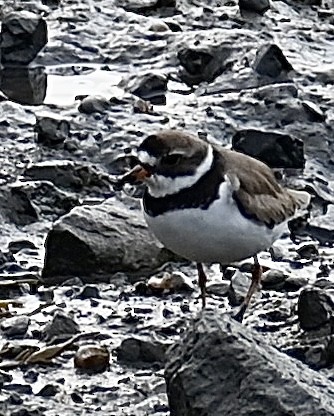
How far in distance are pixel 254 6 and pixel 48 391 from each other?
18.2 ft

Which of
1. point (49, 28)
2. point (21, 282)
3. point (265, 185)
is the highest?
point (265, 185)

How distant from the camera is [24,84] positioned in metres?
9.12

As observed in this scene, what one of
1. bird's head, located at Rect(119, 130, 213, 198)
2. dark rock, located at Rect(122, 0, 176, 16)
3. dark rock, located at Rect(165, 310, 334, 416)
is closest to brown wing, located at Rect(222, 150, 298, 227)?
bird's head, located at Rect(119, 130, 213, 198)

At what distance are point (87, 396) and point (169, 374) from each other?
74 centimetres

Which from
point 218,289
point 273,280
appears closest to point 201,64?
point 273,280

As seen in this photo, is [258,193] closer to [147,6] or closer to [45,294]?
[45,294]

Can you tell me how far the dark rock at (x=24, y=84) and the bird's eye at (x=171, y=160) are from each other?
321 cm

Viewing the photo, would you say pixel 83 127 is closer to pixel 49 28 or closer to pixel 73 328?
pixel 49 28

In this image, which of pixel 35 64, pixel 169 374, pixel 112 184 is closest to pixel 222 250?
pixel 169 374

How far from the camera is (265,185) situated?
6.01 meters

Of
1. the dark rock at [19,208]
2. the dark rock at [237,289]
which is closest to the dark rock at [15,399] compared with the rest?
the dark rock at [237,289]

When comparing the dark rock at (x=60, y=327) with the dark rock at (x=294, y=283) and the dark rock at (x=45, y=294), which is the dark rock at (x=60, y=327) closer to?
the dark rock at (x=45, y=294)

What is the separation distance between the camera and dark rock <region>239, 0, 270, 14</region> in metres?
10.3

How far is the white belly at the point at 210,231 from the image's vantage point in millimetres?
5387
